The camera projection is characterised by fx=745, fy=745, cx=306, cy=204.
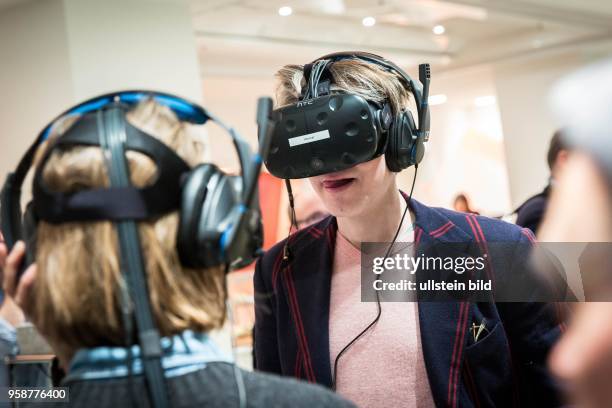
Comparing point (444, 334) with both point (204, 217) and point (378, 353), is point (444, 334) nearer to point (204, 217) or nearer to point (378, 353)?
point (378, 353)

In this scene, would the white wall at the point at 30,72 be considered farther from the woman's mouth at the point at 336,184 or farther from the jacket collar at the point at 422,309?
the woman's mouth at the point at 336,184

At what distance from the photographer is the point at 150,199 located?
2.69ft

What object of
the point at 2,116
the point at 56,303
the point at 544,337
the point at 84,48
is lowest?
the point at 544,337

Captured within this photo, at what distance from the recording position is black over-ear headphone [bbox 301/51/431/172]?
139 centimetres

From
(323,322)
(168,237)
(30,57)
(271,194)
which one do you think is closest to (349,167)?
(323,322)

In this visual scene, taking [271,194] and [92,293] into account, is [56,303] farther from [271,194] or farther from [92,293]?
[271,194]

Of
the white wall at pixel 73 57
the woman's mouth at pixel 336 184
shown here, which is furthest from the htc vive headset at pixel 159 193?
the white wall at pixel 73 57

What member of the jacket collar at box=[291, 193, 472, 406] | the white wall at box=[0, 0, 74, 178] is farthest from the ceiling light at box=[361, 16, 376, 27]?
the jacket collar at box=[291, 193, 472, 406]

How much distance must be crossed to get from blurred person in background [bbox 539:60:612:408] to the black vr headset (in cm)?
36

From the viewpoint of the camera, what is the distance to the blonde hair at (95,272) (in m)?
0.82

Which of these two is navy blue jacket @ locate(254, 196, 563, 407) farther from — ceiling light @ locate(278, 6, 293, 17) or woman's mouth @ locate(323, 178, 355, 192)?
ceiling light @ locate(278, 6, 293, 17)

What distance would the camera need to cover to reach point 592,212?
25.1 inches

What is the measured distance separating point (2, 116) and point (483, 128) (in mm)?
7105

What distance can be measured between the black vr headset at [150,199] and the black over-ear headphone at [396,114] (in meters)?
0.50
